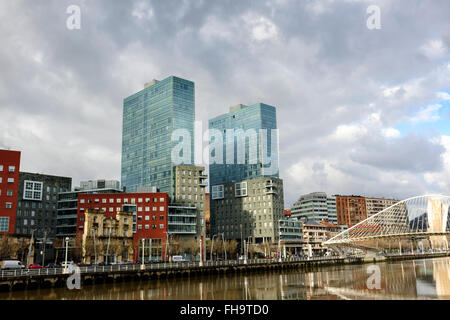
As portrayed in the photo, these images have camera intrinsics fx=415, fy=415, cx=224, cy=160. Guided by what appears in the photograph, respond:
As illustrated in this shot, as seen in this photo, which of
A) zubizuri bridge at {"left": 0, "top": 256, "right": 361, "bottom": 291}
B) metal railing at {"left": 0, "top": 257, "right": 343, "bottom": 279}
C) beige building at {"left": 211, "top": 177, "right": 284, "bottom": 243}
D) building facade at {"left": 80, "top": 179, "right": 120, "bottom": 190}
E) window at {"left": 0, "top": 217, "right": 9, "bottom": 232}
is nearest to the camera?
zubizuri bridge at {"left": 0, "top": 256, "right": 361, "bottom": 291}

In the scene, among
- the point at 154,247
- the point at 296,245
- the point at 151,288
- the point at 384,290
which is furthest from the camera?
the point at 296,245

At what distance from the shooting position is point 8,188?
101938mm

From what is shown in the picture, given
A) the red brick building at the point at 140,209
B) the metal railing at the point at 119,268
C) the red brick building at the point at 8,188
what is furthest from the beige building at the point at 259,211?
the red brick building at the point at 8,188

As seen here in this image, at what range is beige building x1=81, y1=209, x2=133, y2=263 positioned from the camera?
347ft

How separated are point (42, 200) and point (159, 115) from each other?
7260cm

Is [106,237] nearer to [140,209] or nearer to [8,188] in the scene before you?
[140,209]

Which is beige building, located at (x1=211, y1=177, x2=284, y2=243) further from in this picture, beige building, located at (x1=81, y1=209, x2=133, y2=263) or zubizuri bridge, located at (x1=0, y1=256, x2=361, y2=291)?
zubizuri bridge, located at (x1=0, y1=256, x2=361, y2=291)

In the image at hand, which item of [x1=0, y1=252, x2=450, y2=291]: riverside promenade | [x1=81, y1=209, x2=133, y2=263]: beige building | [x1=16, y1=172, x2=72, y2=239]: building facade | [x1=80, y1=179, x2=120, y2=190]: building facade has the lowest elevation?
[x1=0, y1=252, x2=450, y2=291]: riverside promenade

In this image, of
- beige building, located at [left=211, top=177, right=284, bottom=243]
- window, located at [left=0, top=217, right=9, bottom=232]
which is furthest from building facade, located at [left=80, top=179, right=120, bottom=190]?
window, located at [left=0, top=217, right=9, bottom=232]

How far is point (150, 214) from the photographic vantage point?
141 metres

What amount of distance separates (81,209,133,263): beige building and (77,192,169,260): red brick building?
8.63m

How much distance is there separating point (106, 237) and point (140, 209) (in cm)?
2572

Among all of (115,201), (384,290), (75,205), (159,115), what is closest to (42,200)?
(75,205)

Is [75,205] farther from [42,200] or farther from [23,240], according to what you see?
[23,240]
